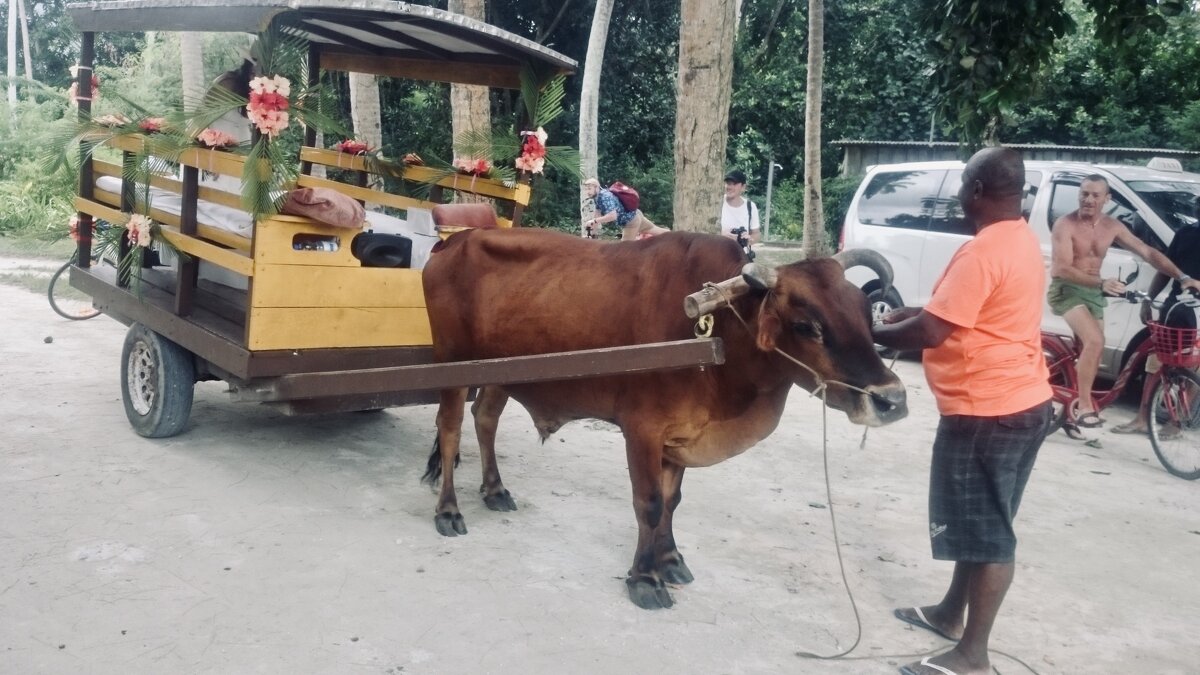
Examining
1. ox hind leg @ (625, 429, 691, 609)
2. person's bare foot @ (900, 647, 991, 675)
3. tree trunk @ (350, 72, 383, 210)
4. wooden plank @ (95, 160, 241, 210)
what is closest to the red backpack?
tree trunk @ (350, 72, 383, 210)

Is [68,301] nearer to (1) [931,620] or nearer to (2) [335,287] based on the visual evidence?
(2) [335,287]

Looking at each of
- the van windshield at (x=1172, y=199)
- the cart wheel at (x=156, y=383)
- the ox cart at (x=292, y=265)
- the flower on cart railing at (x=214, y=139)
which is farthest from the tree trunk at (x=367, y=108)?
the van windshield at (x=1172, y=199)

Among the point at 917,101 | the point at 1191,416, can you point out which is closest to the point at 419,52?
the point at 1191,416

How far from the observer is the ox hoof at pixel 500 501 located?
17.5 ft

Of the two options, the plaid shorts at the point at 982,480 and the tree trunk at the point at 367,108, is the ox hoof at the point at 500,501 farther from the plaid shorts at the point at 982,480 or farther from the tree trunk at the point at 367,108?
the tree trunk at the point at 367,108

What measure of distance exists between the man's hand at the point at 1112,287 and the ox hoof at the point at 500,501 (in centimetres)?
429

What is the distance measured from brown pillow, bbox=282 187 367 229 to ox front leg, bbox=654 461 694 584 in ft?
6.78

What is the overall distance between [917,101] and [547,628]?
18.5 m

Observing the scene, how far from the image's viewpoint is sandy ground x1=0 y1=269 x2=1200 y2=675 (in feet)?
12.5

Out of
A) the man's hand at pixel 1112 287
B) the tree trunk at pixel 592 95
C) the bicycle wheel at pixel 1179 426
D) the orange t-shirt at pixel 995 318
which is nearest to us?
the orange t-shirt at pixel 995 318

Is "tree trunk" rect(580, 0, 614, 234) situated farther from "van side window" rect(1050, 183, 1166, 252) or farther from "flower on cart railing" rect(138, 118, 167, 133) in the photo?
"flower on cart railing" rect(138, 118, 167, 133)

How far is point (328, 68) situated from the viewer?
21.9ft

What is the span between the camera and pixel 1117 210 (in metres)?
7.98

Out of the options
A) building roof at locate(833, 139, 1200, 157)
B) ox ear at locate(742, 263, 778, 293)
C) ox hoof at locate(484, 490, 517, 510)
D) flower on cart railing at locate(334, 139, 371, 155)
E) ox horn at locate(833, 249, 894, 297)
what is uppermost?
building roof at locate(833, 139, 1200, 157)
